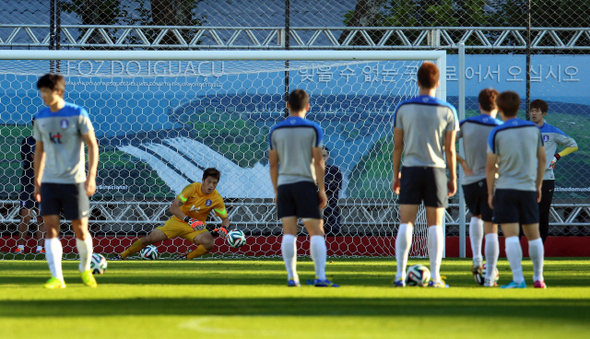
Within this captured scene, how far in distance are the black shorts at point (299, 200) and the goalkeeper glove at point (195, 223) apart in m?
4.26

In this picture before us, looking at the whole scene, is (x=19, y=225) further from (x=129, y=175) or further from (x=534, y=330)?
(x=534, y=330)

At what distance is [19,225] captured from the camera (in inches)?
440

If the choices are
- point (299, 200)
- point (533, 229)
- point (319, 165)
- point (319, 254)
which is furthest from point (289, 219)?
point (533, 229)

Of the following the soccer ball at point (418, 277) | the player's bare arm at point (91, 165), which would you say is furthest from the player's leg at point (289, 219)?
the player's bare arm at point (91, 165)

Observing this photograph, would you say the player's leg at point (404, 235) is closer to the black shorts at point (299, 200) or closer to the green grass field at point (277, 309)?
the green grass field at point (277, 309)

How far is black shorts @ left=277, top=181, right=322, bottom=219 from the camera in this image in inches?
232

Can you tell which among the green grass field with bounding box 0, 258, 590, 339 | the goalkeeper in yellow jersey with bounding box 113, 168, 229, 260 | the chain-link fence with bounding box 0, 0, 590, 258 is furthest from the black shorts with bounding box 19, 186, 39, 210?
the green grass field with bounding box 0, 258, 590, 339

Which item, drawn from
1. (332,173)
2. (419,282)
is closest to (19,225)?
(332,173)

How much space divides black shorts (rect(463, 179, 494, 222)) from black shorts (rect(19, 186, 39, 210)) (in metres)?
6.79

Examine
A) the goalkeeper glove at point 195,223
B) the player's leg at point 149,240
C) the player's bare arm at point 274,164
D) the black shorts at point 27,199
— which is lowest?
the player's leg at point 149,240

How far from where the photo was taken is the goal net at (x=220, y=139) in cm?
1174

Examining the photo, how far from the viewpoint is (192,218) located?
10234mm

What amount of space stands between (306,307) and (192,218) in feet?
19.7

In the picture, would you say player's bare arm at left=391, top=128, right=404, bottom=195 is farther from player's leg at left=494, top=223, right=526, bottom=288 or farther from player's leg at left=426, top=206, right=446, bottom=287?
player's leg at left=494, top=223, right=526, bottom=288
